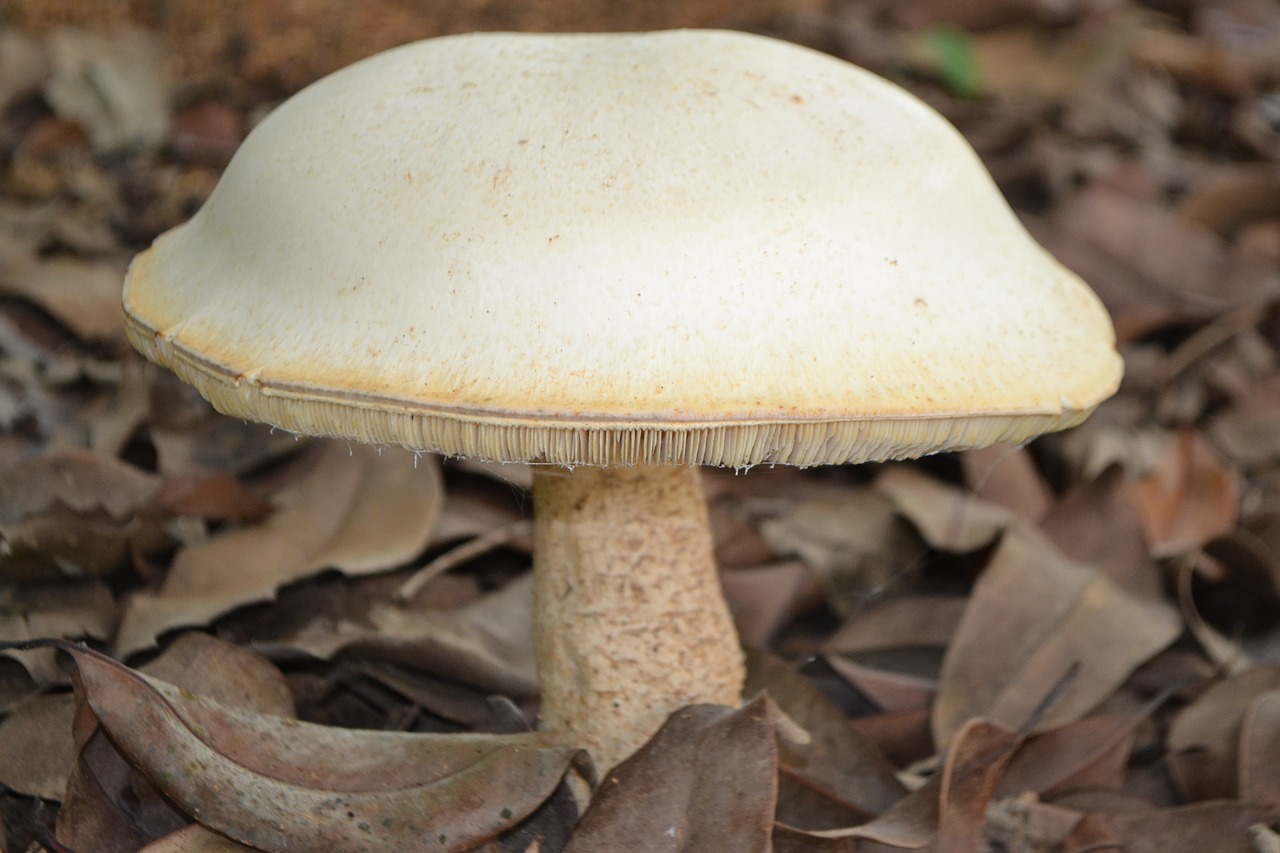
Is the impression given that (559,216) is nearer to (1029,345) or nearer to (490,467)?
(1029,345)

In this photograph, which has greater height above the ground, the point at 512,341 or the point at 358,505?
the point at 512,341

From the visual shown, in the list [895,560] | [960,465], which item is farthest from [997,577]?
[960,465]

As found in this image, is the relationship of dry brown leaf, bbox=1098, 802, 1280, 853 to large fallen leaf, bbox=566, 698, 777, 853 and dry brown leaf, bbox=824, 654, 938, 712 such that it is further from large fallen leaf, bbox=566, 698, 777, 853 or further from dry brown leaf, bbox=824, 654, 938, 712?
large fallen leaf, bbox=566, 698, 777, 853

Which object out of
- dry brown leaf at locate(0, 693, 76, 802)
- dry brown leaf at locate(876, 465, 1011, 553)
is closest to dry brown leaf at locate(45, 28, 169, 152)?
dry brown leaf at locate(0, 693, 76, 802)

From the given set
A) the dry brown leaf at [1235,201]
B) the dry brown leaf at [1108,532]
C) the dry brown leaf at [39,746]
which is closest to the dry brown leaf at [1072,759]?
the dry brown leaf at [1108,532]

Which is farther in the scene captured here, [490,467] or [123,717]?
[490,467]

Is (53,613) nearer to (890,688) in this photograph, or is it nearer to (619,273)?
(619,273)

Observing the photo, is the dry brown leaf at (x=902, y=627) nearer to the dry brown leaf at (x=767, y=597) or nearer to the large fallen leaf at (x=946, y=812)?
the dry brown leaf at (x=767, y=597)
